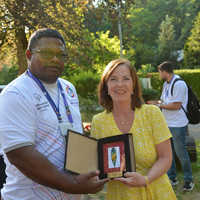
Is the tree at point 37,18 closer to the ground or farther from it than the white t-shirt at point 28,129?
farther from it

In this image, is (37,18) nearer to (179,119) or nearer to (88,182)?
(179,119)

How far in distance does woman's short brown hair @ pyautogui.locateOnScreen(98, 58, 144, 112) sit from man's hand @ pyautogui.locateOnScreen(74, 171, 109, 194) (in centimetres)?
79

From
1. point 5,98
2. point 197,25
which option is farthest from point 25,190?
point 197,25

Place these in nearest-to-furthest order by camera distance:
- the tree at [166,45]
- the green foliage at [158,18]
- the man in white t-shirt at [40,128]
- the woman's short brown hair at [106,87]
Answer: the man in white t-shirt at [40,128] → the woman's short brown hair at [106,87] → the tree at [166,45] → the green foliage at [158,18]

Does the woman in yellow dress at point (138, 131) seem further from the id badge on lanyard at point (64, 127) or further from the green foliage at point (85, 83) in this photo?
the green foliage at point (85, 83)

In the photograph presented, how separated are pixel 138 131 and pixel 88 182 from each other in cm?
67

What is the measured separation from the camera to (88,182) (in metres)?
1.71

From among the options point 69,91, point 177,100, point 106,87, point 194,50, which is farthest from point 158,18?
point 69,91

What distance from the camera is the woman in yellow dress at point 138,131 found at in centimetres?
217

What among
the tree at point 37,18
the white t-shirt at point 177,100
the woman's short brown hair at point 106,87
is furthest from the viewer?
the tree at point 37,18

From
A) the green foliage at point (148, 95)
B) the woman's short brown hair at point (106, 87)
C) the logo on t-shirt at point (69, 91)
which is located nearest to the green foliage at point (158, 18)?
the green foliage at point (148, 95)

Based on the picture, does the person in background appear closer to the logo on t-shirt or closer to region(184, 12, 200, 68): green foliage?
the logo on t-shirt

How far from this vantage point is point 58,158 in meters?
1.78

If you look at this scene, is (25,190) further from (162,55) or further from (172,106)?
(162,55)
